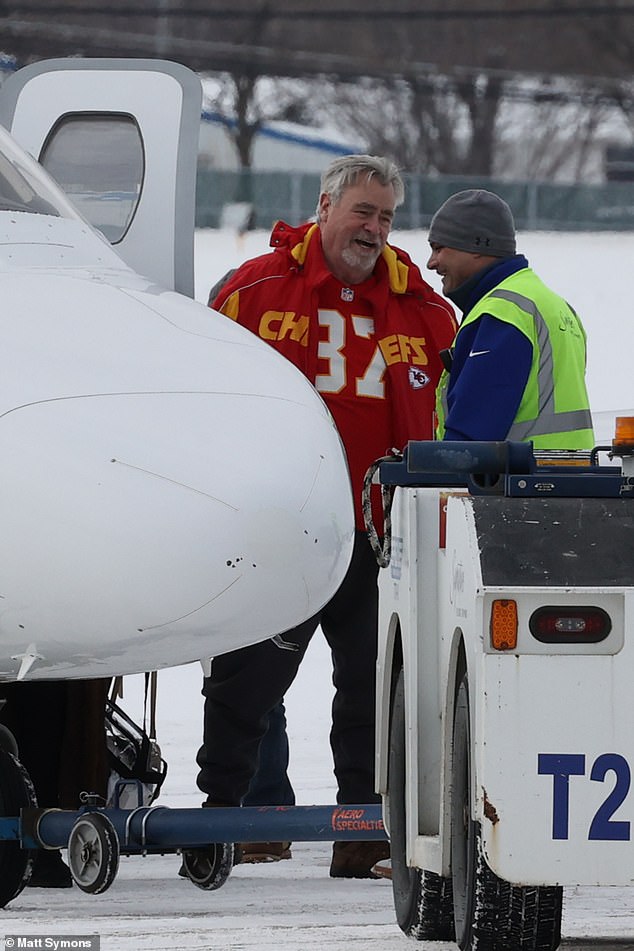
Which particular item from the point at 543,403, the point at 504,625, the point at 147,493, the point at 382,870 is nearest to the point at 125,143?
the point at 543,403

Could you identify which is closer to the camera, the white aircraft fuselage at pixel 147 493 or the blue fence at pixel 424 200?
the white aircraft fuselage at pixel 147 493

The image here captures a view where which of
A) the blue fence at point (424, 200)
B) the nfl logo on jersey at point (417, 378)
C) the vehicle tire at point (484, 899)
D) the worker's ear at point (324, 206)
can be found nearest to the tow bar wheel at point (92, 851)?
the vehicle tire at point (484, 899)

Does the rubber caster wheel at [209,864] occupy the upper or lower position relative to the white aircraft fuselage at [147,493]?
lower

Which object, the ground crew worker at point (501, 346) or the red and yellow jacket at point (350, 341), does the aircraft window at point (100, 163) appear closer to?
the red and yellow jacket at point (350, 341)

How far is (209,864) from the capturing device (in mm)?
5523

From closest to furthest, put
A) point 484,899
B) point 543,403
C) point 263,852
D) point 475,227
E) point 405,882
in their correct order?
1. point 484,899
2. point 405,882
3. point 543,403
4. point 475,227
5. point 263,852

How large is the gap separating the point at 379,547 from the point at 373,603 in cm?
170

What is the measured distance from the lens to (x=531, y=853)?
11.4 feet

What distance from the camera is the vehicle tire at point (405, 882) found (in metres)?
4.43

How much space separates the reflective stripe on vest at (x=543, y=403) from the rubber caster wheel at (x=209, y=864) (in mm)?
1558

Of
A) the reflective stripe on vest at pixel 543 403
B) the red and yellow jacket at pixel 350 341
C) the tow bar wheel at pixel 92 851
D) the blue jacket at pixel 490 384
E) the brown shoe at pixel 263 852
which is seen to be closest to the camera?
the tow bar wheel at pixel 92 851

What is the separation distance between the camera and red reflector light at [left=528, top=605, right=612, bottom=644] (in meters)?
3.54

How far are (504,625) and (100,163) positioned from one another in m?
3.64

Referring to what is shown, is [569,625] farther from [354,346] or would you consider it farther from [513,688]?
[354,346]
